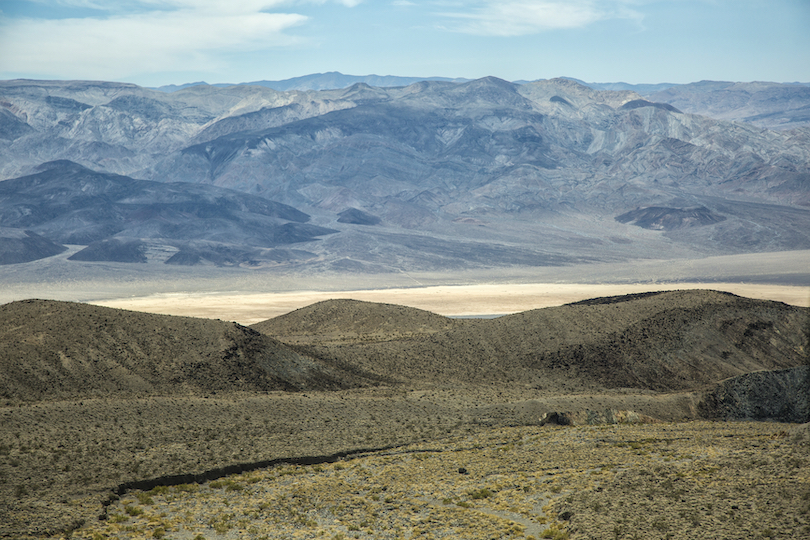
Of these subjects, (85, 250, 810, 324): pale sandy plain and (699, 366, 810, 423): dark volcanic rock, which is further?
(85, 250, 810, 324): pale sandy plain

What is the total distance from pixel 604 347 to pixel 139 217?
459ft

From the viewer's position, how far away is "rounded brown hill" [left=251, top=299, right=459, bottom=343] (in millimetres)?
47000

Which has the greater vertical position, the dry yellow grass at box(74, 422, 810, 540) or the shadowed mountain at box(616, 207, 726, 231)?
the shadowed mountain at box(616, 207, 726, 231)

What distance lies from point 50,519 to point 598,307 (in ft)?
116

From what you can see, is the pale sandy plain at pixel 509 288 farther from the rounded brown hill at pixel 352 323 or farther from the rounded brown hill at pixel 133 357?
the rounded brown hill at pixel 133 357

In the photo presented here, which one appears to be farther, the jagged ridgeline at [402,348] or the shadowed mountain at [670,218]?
the shadowed mountain at [670,218]

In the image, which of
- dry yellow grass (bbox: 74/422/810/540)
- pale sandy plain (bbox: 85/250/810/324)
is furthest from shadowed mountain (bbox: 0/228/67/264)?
dry yellow grass (bbox: 74/422/810/540)

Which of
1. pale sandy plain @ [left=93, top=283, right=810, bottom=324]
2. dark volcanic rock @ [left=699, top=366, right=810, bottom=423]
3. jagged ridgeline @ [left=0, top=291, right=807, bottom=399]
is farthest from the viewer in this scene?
pale sandy plain @ [left=93, top=283, right=810, bottom=324]

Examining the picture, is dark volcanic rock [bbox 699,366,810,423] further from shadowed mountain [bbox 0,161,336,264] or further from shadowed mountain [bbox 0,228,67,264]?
shadowed mountain [bbox 0,228,67,264]

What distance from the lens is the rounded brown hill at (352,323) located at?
4700cm

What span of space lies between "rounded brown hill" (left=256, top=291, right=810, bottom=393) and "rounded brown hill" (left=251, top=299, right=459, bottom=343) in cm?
177

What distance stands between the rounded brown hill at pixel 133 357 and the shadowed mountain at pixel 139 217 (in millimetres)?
103301

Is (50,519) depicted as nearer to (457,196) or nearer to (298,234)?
(298,234)

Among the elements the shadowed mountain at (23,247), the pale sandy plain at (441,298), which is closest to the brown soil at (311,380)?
the pale sandy plain at (441,298)
